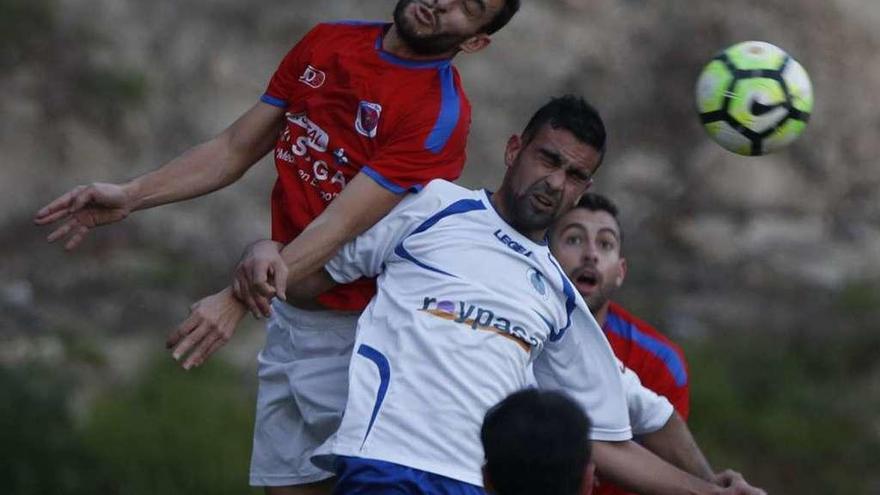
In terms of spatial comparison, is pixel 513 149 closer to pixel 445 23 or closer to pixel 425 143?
pixel 425 143

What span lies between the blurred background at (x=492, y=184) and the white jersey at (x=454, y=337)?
15.9 feet

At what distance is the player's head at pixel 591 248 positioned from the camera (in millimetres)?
6695

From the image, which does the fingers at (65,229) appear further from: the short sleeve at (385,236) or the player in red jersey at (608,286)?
the player in red jersey at (608,286)

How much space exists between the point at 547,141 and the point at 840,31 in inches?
284

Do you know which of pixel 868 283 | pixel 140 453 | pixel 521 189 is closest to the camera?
pixel 521 189

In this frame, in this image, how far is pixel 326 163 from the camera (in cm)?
592

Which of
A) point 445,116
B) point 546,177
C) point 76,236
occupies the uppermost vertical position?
point 445,116

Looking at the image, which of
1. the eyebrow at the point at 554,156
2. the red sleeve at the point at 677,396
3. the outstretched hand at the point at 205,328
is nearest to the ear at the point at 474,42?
the eyebrow at the point at 554,156

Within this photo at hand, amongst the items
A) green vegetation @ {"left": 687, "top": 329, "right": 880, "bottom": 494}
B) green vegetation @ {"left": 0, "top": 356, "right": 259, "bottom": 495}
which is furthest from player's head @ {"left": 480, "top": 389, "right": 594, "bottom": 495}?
green vegetation @ {"left": 687, "top": 329, "right": 880, "bottom": 494}

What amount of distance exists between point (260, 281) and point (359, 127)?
689 millimetres

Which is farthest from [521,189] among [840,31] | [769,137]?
[840,31]

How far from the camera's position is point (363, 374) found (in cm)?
550

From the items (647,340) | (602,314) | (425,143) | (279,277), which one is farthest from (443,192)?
(647,340)

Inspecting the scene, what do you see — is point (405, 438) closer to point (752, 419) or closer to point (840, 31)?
point (752, 419)
